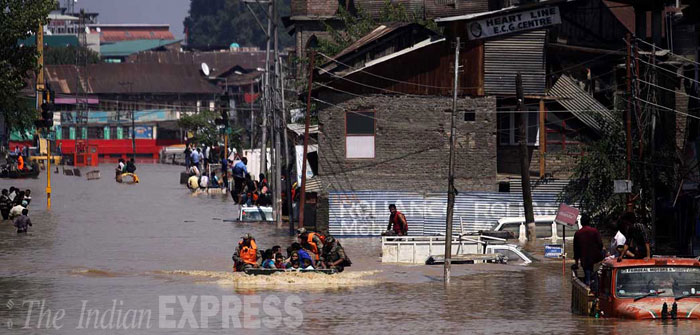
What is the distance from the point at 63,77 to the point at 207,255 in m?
104

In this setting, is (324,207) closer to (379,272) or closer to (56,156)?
(379,272)

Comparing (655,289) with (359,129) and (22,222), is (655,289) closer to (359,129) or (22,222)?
(359,129)

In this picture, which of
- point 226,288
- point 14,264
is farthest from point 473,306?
point 14,264

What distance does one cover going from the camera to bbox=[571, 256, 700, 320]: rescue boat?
1883 centimetres

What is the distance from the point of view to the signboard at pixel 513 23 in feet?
141

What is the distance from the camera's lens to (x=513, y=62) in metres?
43.6

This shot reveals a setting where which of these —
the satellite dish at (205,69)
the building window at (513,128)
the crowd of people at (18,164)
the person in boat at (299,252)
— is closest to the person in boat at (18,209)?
the building window at (513,128)

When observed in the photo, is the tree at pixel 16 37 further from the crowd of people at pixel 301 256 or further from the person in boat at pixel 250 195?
the crowd of people at pixel 301 256

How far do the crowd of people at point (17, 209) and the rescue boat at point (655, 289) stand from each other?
26323 millimetres

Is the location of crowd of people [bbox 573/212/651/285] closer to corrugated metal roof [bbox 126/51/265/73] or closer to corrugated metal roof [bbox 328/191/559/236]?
corrugated metal roof [bbox 328/191/559/236]

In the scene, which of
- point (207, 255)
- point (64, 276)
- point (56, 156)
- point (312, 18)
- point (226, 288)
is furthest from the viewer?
point (56, 156)

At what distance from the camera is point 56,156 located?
97812mm

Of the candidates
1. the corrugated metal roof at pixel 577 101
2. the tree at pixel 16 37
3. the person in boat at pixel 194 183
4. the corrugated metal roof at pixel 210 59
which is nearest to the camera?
the corrugated metal roof at pixel 577 101
